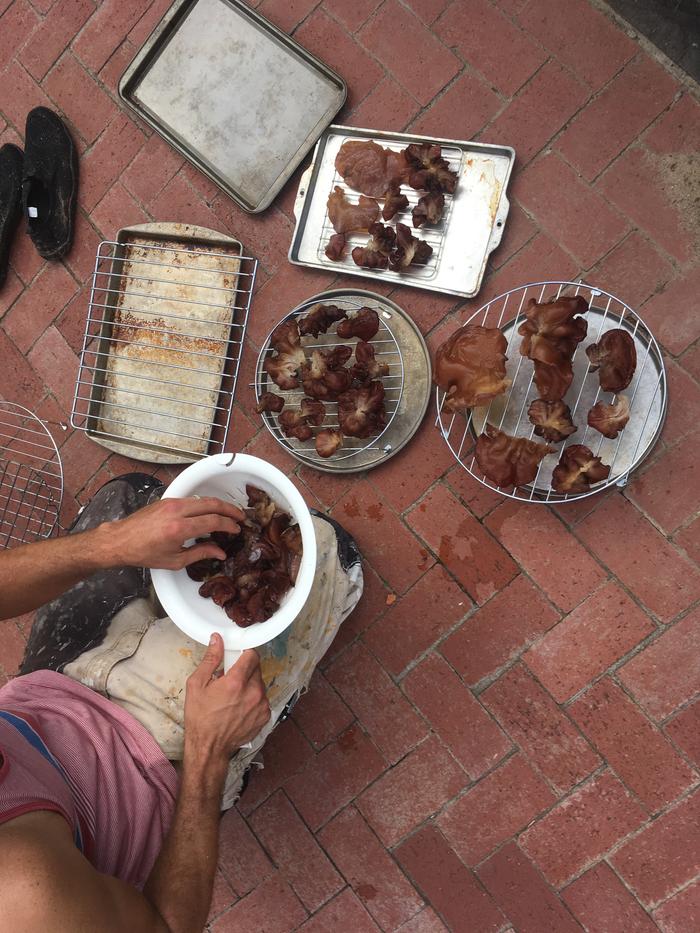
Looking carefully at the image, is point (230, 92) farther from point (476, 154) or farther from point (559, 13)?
point (559, 13)

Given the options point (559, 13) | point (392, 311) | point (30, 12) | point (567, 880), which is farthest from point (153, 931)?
point (30, 12)

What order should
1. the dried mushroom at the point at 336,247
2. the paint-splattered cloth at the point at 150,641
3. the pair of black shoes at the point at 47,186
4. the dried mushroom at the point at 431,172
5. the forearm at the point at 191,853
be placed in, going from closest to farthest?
the forearm at the point at 191,853, the paint-splattered cloth at the point at 150,641, the dried mushroom at the point at 431,172, the dried mushroom at the point at 336,247, the pair of black shoes at the point at 47,186

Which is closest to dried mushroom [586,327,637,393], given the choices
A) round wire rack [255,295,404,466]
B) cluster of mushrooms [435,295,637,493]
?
cluster of mushrooms [435,295,637,493]

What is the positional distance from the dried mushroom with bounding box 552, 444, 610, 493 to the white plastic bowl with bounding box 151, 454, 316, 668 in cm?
98

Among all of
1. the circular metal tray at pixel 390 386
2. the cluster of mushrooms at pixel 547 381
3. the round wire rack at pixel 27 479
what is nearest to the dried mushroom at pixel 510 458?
the cluster of mushrooms at pixel 547 381

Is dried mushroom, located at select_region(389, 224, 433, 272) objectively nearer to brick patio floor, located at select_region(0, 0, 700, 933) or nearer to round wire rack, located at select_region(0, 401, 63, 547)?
brick patio floor, located at select_region(0, 0, 700, 933)

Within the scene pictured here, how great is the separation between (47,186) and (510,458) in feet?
8.56

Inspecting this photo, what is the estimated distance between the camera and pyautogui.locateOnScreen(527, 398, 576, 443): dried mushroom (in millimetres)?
2484

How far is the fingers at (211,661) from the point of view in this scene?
2.09 metres

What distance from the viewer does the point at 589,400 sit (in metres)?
2.59

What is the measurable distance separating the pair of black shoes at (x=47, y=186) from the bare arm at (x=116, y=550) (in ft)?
6.11

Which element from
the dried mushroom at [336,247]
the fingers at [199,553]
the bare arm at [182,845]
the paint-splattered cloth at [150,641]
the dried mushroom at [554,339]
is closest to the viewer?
the bare arm at [182,845]

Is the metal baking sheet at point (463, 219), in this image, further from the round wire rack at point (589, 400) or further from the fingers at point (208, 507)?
the fingers at point (208, 507)

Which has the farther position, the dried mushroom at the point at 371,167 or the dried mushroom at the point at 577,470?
the dried mushroom at the point at 371,167
